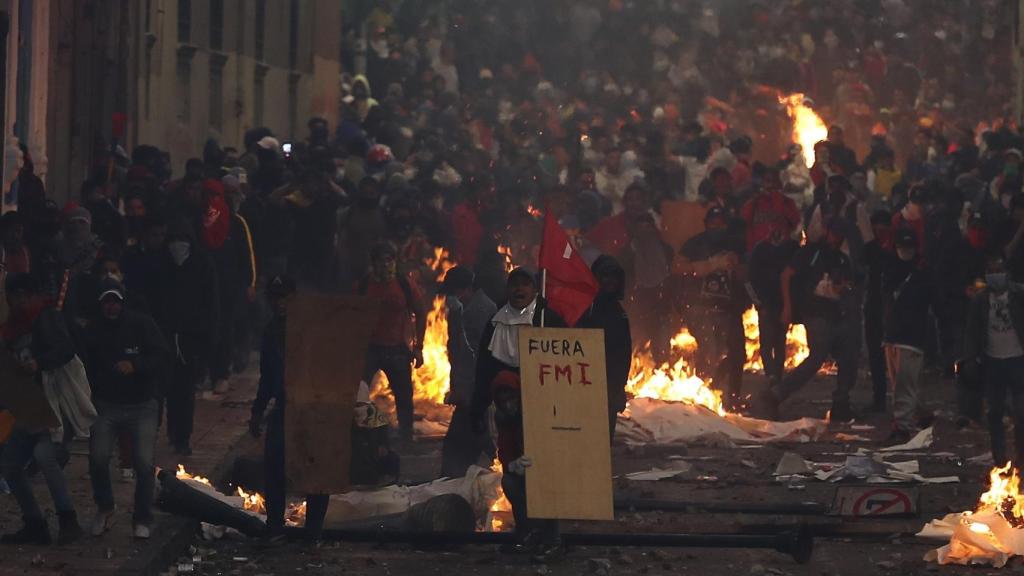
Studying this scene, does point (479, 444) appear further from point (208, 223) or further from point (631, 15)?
point (631, 15)

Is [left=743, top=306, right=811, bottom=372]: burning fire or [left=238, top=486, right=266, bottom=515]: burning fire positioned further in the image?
[left=743, top=306, right=811, bottom=372]: burning fire

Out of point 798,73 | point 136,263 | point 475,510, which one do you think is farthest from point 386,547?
point 798,73

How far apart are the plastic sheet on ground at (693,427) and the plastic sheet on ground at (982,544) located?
16.3 ft

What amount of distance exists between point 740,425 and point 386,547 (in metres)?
5.59

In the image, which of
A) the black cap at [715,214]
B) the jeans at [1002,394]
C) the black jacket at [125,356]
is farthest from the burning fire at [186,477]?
the black cap at [715,214]

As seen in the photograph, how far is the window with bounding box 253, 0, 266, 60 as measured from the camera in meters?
36.8

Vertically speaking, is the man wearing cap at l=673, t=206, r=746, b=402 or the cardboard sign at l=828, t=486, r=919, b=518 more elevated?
the man wearing cap at l=673, t=206, r=746, b=402

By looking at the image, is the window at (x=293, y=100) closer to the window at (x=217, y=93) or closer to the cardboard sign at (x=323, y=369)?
the window at (x=217, y=93)

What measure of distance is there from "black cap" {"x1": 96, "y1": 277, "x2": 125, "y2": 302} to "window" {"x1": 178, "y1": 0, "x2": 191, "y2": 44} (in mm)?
18343

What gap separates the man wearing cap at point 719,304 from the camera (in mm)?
19250

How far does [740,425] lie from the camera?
58.3 ft

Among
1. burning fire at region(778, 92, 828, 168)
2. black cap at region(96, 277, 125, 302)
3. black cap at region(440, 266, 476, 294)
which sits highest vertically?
burning fire at region(778, 92, 828, 168)

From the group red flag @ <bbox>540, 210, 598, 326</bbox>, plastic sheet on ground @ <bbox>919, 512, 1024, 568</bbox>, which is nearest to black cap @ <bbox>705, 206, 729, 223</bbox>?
red flag @ <bbox>540, 210, 598, 326</bbox>

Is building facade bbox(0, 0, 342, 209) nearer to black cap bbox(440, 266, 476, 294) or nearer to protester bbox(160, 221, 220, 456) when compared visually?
protester bbox(160, 221, 220, 456)
